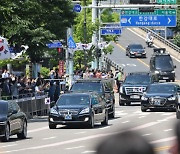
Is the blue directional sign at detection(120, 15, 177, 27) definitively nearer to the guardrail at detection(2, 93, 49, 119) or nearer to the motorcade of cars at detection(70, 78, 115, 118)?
the guardrail at detection(2, 93, 49, 119)

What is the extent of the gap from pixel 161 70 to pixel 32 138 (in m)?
48.2

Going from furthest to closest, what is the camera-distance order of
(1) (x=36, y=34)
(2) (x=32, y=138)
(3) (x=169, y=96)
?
(3) (x=169, y=96)
(1) (x=36, y=34)
(2) (x=32, y=138)

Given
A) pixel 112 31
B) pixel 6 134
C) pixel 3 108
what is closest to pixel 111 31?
pixel 112 31

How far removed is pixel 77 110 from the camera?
29359mm

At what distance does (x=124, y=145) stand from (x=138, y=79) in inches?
1684

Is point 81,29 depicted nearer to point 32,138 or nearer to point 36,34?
point 36,34

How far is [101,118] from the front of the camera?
3089 cm

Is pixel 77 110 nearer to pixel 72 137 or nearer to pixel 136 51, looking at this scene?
pixel 72 137

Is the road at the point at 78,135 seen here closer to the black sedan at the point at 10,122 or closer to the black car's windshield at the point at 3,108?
the black sedan at the point at 10,122

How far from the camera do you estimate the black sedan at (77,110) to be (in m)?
29.2

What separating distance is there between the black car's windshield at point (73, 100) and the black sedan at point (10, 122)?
478cm

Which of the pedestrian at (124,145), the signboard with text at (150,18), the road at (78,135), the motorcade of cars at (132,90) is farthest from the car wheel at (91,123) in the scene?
the signboard with text at (150,18)

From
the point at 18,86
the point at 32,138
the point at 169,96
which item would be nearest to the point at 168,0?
the point at 169,96

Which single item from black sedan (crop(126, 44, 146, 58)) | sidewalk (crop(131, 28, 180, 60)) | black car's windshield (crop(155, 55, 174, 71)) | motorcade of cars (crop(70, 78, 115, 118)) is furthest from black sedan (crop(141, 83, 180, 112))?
sidewalk (crop(131, 28, 180, 60))
